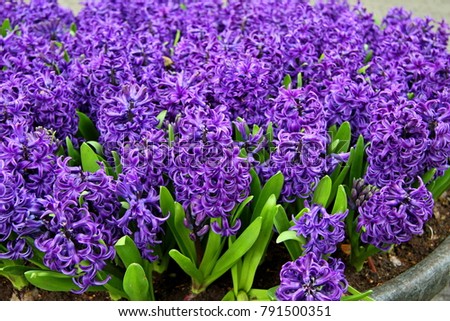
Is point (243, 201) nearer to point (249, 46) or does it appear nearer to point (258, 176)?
point (258, 176)

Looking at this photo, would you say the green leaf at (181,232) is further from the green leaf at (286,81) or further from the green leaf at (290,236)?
the green leaf at (286,81)

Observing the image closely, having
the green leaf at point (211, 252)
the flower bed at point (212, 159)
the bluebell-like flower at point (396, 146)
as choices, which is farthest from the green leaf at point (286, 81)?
the green leaf at point (211, 252)

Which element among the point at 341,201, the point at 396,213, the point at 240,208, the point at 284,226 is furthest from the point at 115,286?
the point at 396,213

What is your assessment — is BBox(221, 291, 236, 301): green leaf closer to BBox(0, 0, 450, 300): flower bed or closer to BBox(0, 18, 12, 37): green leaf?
BBox(0, 0, 450, 300): flower bed

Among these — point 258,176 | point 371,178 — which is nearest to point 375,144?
point 371,178

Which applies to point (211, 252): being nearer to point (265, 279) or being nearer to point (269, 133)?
point (265, 279)

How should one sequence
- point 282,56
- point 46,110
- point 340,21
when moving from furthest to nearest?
point 340,21 → point 282,56 → point 46,110
